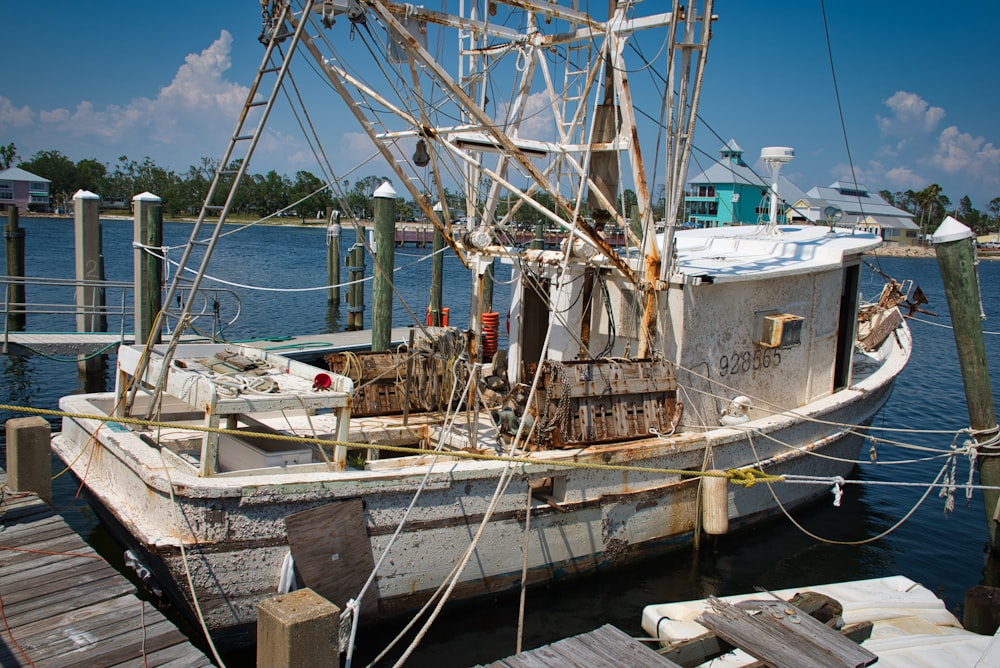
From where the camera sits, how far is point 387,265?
1386cm

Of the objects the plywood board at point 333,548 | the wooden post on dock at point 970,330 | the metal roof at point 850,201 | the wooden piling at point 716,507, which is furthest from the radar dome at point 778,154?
the metal roof at point 850,201

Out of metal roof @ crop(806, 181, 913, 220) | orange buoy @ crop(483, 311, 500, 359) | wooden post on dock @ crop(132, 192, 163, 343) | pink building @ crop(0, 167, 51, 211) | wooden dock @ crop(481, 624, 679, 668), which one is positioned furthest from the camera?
pink building @ crop(0, 167, 51, 211)

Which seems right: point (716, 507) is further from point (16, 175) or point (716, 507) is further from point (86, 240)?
point (16, 175)

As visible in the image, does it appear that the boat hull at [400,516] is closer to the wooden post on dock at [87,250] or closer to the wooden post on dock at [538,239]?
the wooden post on dock at [87,250]

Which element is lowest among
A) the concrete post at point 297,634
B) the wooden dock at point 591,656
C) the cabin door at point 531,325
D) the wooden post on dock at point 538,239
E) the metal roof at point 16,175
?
the wooden dock at point 591,656

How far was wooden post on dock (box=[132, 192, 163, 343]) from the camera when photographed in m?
12.5

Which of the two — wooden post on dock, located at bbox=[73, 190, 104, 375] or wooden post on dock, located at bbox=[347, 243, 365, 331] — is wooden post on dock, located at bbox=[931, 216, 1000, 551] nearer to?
wooden post on dock, located at bbox=[347, 243, 365, 331]

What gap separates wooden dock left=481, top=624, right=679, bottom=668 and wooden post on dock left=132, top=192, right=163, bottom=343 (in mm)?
9602

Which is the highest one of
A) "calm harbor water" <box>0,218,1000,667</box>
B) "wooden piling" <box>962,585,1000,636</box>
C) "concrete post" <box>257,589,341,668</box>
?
"concrete post" <box>257,589,341,668</box>

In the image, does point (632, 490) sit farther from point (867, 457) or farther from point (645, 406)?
point (867, 457)

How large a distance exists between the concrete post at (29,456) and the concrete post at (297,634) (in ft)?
12.4

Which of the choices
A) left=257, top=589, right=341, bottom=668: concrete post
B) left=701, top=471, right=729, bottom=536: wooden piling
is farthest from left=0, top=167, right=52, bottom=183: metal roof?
left=257, top=589, right=341, bottom=668: concrete post

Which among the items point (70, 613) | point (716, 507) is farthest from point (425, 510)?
point (716, 507)

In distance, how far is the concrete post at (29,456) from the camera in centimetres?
707
